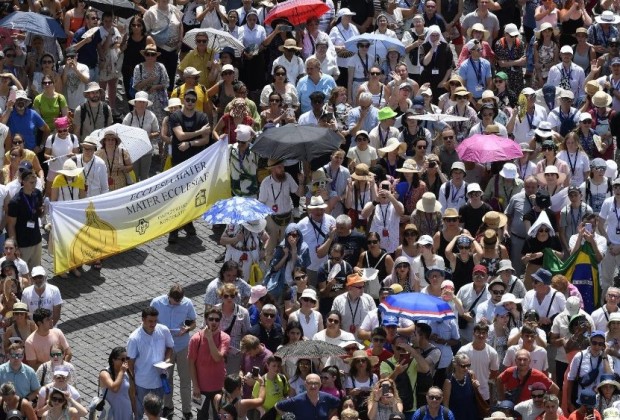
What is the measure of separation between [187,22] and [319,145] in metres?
6.30

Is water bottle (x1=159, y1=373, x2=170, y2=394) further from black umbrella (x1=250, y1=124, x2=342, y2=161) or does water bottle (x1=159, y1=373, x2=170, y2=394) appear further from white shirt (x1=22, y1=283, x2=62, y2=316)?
black umbrella (x1=250, y1=124, x2=342, y2=161)

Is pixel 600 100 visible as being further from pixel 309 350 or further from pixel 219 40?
pixel 309 350

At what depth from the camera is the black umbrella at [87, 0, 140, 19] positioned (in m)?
31.3

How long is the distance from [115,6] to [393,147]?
5.02 m

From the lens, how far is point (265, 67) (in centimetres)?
3247

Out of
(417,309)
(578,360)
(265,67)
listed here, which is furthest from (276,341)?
(265,67)

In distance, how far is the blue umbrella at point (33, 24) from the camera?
3097cm

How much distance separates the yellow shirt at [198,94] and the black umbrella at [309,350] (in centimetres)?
736

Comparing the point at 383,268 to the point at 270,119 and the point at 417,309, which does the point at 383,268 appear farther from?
the point at 270,119

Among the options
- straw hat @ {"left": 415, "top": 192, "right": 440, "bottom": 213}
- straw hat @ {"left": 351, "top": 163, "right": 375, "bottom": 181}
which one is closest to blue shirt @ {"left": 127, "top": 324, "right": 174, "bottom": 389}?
straw hat @ {"left": 351, "top": 163, "right": 375, "bottom": 181}

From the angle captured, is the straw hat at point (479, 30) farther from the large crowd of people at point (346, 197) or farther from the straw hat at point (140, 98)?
the straw hat at point (140, 98)

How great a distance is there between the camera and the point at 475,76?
31812 mm

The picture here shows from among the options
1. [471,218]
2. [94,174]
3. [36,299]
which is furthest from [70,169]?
[471,218]

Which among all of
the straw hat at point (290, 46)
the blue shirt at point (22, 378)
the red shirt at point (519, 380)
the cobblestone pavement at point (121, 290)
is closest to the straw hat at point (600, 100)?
the straw hat at point (290, 46)
